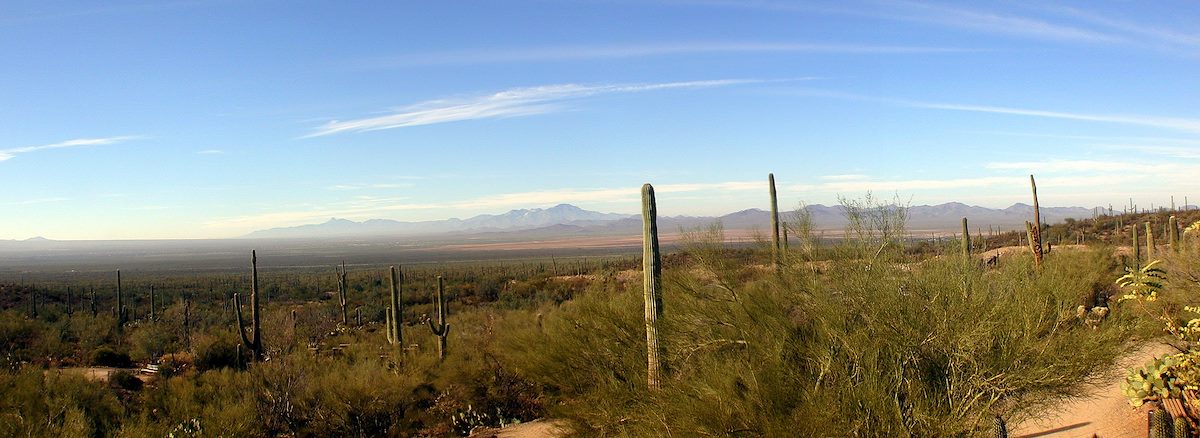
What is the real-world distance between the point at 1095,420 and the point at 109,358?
2688 centimetres

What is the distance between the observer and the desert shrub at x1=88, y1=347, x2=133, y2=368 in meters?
24.4

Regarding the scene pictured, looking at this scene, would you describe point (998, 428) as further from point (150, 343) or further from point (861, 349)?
point (150, 343)

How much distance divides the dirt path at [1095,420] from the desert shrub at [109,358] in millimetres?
25029

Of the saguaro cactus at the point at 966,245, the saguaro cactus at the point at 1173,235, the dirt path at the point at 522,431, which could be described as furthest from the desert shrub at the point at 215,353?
the saguaro cactus at the point at 1173,235

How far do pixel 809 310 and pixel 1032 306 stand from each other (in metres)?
2.72

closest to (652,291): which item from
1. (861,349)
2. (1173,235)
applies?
(861,349)

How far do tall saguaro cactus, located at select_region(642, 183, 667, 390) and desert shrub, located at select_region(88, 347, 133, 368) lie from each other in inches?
790

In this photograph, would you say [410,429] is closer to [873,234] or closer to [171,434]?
[171,434]

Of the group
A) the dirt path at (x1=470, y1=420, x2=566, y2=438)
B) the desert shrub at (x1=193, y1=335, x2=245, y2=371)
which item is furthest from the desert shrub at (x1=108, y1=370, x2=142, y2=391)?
the dirt path at (x1=470, y1=420, x2=566, y2=438)

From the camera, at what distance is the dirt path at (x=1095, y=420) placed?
1266cm

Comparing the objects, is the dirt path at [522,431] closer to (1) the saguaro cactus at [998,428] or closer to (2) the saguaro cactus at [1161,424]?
(1) the saguaro cactus at [998,428]

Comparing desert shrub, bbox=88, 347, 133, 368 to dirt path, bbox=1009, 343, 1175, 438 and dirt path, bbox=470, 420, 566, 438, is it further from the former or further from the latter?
dirt path, bbox=1009, 343, 1175, 438

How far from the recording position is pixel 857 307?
9750 millimetres

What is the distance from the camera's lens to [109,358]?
25.0m
